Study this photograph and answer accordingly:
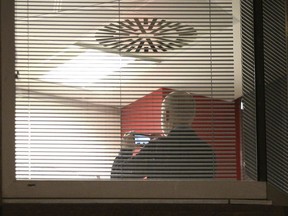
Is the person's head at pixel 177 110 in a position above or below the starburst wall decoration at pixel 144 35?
below

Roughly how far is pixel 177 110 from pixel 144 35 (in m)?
0.17

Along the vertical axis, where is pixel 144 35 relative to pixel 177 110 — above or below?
above

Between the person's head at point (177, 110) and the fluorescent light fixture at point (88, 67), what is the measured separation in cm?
12

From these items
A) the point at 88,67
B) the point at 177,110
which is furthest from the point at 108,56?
the point at 177,110

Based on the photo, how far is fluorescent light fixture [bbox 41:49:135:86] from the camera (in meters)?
1.08

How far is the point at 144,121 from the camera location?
1.09m

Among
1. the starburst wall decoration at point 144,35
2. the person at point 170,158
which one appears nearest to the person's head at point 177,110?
the person at point 170,158

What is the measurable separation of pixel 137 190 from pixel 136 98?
0.62 ft

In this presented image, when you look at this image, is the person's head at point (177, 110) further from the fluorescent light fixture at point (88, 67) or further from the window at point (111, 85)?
the fluorescent light fixture at point (88, 67)

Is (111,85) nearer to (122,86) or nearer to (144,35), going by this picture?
(122,86)

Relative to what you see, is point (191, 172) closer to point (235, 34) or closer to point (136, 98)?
point (136, 98)

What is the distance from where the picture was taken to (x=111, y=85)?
A: 3.56ft

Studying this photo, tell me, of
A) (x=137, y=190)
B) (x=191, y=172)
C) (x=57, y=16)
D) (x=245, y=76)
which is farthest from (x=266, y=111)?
(x=57, y=16)

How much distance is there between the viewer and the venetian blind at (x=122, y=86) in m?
1.06
